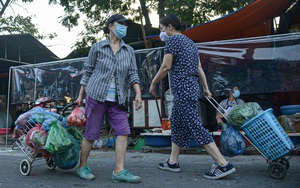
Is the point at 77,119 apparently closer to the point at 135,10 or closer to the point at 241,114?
the point at 241,114

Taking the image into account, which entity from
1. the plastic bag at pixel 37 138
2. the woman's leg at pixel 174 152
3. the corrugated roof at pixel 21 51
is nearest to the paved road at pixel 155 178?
the woman's leg at pixel 174 152

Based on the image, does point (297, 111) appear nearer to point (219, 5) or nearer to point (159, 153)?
point (159, 153)

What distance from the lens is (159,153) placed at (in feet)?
22.4

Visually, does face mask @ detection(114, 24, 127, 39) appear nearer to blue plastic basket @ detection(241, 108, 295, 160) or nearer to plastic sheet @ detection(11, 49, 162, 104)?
blue plastic basket @ detection(241, 108, 295, 160)

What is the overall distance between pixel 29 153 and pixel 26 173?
0.85ft

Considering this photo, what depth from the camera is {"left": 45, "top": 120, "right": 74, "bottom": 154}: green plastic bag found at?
374cm

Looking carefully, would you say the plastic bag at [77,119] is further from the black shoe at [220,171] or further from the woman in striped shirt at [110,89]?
the black shoe at [220,171]

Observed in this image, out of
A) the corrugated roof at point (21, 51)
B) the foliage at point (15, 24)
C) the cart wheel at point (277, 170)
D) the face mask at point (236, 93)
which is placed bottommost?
the cart wheel at point (277, 170)

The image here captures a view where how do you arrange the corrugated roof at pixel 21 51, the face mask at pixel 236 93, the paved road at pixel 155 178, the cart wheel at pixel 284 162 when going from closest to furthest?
the paved road at pixel 155 178 → the cart wheel at pixel 284 162 → the face mask at pixel 236 93 → the corrugated roof at pixel 21 51

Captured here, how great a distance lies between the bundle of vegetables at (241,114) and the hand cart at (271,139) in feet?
0.22

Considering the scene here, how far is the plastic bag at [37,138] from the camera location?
388 centimetres

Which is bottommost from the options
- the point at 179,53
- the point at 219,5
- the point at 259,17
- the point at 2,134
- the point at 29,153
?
the point at 2,134

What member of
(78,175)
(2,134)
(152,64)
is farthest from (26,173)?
(2,134)

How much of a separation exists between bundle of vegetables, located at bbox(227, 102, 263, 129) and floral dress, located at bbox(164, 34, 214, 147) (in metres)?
0.38
